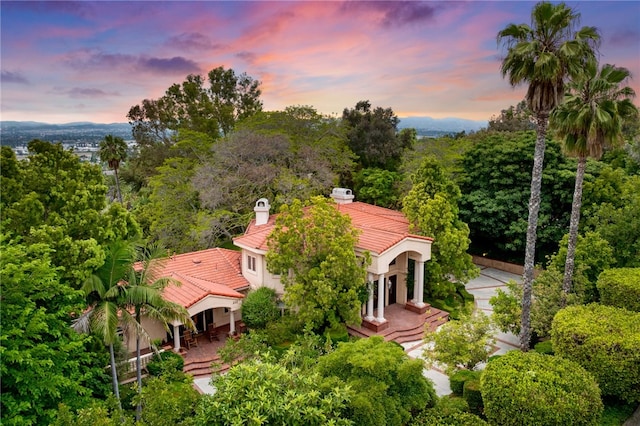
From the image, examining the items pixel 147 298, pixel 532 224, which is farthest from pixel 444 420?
pixel 147 298

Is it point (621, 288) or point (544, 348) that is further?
point (544, 348)

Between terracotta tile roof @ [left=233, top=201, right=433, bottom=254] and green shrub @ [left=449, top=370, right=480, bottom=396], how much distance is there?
22.8ft

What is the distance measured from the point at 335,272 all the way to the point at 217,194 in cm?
1262

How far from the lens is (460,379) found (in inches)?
670

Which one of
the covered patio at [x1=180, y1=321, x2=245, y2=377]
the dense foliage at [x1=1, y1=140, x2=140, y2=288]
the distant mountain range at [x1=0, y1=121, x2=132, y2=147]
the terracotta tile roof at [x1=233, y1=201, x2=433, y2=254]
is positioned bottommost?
the covered patio at [x1=180, y1=321, x2=245, y2=377]

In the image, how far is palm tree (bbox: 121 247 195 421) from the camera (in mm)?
14438

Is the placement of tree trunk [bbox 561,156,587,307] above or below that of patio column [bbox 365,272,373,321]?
above

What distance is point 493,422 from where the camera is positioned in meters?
14.0

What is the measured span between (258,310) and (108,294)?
30.4 feet

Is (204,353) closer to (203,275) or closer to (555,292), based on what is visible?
(203,275)

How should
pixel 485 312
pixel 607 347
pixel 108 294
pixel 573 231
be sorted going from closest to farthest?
pixel 108 294 → pixel 607 347 → pixel 573 231 → pixel 485 312

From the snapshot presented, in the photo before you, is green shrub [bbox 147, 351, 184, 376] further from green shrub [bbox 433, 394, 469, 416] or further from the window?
green shrub [bbox 433, 394, 469, 416]

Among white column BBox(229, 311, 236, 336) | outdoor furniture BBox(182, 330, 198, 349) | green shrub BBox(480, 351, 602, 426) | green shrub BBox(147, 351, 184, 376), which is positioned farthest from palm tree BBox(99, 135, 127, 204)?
green shrub BBox(480, 351, 602, 426)

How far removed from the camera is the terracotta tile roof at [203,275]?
69.2 feet
